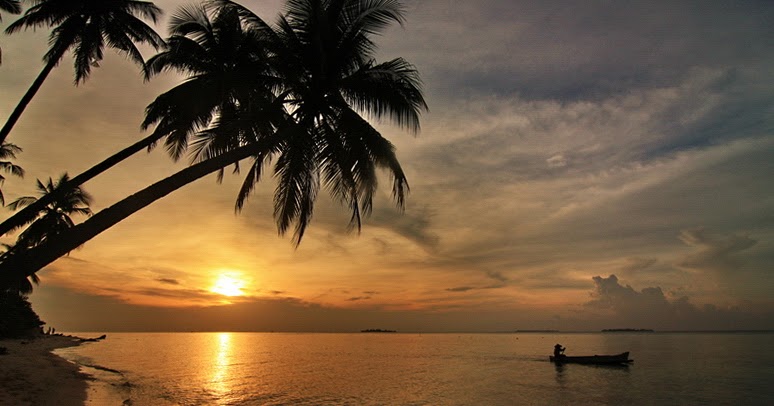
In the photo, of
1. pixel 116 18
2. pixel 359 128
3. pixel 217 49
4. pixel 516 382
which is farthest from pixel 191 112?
pixel 516 382

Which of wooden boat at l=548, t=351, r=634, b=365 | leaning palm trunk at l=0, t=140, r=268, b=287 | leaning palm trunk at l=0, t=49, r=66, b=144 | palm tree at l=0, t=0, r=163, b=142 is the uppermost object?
palm tree at l=0, t=0, r=163, b=142

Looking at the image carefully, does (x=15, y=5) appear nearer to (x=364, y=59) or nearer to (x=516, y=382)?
(x=364, y=59)

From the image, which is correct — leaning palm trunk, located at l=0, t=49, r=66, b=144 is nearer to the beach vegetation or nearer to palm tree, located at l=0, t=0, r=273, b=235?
palm tree, located at l=0, t=0, r=273, b=235

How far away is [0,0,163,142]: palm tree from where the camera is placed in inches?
550

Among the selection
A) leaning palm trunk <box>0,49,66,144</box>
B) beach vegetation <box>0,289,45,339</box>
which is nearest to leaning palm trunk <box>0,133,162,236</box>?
leaning palm trunk <box>0,49,66,144</box>

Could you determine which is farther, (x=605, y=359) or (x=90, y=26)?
(x=605, y=359)

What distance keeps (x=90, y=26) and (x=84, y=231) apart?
11.9 meters

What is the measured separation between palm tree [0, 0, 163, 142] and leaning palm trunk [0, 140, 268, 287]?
849 centimetres

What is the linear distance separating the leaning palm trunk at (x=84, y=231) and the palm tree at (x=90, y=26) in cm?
849

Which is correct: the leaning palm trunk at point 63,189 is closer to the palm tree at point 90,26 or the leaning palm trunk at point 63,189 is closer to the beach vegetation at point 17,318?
the palm tree at point 90,26

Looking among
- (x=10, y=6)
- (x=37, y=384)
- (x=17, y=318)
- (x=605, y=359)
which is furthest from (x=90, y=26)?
(x=17, y=318)

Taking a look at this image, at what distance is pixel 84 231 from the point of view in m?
6.20

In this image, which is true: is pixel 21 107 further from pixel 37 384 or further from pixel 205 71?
pixel 37 384

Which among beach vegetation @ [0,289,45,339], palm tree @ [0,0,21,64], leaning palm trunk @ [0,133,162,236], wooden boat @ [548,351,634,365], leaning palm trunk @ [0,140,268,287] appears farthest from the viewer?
beach vegetation @ [0,289,45,339]
